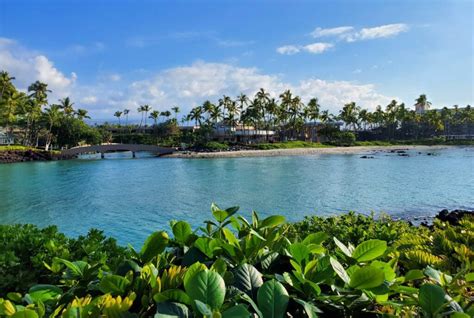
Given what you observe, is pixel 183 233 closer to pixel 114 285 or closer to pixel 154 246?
pixel 154 246

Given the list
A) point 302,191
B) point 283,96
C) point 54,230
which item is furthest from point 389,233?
point 283,96

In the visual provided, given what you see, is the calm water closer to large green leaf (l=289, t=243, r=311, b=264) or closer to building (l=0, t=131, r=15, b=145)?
large green leaf (l=289, t=243, r=311, b=264)

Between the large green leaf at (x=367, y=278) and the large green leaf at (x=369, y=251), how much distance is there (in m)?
0.35

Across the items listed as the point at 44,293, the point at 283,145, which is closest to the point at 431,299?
the point at 44,293

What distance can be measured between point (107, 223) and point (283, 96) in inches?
3464

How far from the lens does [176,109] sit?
112438mm

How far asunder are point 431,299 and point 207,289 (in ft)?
3.37

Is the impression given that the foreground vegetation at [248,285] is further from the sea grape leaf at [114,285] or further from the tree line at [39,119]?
the tree line at [39,119]

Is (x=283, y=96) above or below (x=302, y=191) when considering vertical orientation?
above

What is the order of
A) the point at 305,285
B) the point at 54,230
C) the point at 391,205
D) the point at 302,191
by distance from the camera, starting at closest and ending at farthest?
the point at 305,285
the point at 54,230
the point at 391,205
the point at 302,191

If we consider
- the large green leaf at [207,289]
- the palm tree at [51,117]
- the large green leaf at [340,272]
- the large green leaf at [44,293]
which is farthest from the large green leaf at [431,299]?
the palm tree at [51,117]

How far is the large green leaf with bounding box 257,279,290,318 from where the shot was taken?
149cm

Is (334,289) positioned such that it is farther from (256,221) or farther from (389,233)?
(389,233)

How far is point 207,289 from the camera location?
1.47 metres
